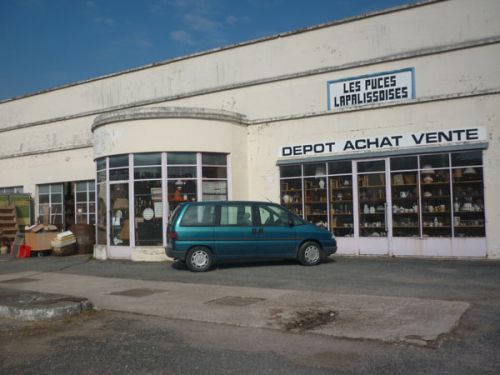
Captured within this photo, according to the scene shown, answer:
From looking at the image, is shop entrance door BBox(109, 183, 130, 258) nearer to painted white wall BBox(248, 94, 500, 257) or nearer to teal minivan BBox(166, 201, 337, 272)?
teal minivan BBox(166, 201, 337, 272)

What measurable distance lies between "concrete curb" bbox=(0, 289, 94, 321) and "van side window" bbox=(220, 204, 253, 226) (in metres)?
4.86

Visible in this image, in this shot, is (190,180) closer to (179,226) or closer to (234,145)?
(234,145)

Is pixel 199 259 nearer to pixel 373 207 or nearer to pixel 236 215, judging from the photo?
pixel 236 215

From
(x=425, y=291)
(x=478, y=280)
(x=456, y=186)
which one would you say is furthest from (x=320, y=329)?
(x=456, y=186)

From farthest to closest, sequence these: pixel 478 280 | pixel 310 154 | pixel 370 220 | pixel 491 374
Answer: pixel 310 154
pixel 370 220
pixel 478 280
pixel 491 374

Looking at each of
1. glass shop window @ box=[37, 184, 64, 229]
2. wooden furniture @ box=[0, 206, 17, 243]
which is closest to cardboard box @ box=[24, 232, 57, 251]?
wooden furniture @ box=[0, 206, 17, 243]

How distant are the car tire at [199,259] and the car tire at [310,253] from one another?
93.0 inches

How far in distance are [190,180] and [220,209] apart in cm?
317

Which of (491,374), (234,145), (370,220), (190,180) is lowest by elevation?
(491,374)

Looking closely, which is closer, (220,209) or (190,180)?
(220,209)

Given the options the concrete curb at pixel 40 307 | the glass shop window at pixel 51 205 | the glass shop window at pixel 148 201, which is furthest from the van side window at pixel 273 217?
the glass shop window at pixel 51 205

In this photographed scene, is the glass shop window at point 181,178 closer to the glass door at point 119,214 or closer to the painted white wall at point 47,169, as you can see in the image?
the glass door at point 119,214

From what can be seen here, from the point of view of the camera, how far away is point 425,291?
9.57 metres

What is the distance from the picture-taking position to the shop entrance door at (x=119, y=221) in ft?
53.1
